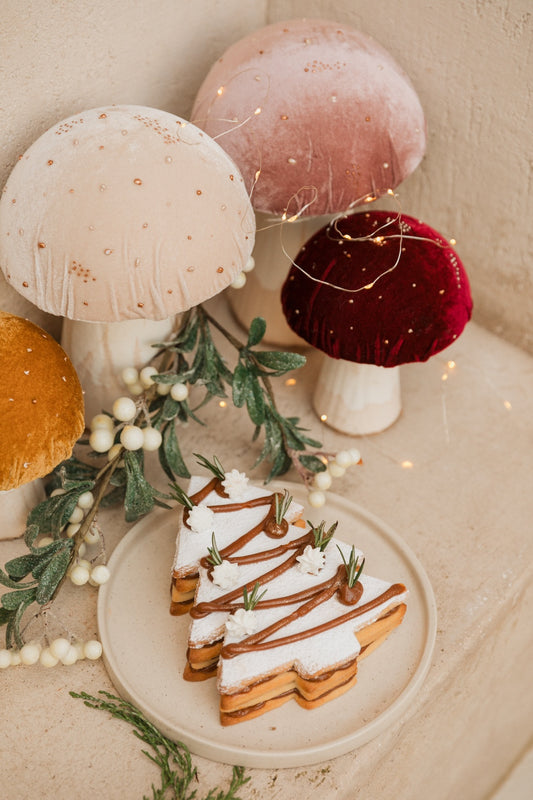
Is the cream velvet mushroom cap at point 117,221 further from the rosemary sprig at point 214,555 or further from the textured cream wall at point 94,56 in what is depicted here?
the rosemary sprig at point 214,555

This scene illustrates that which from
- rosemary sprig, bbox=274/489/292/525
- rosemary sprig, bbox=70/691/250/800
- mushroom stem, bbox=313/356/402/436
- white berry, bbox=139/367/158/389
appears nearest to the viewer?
rosemary sprig, bbox=70/691/250/800

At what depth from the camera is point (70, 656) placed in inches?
30.5

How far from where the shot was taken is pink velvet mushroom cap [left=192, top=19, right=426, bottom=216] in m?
0.91

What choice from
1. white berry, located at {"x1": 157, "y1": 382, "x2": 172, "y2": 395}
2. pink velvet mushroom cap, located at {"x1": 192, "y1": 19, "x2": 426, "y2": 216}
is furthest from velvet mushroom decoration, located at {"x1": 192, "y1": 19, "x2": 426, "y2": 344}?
white berry, located at {"x1": 157, "y1": 382, "x2": 172, "y2": 395}

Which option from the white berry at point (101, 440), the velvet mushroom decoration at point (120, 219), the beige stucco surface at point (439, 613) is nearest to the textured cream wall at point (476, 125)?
the beige stucco surface at point (439, 613)

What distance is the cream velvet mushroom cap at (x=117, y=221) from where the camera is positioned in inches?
29.7

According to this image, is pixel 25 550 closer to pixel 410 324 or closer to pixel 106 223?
pixel 106 223

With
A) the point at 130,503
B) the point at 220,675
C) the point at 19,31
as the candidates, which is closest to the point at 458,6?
the point at 19,31

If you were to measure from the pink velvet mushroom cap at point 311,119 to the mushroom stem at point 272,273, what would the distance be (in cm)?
12

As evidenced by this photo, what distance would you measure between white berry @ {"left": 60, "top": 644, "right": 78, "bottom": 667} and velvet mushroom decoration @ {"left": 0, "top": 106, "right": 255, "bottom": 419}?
0.34 metres

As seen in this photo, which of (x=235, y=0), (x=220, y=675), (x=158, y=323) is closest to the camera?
(x=220, y=675)

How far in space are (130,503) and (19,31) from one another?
54cm

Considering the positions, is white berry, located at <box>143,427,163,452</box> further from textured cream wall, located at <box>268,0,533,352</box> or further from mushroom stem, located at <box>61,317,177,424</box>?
textured cream wall, located at <box>268,0,533,352</box>

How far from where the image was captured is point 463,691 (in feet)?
2.94
